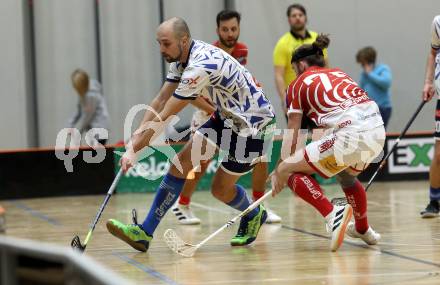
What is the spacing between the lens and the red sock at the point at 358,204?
5.68 m

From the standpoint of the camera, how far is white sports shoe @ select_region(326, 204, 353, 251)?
210 inches

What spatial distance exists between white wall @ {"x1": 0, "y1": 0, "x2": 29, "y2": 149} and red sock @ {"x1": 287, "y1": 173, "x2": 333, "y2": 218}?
7349 millimetres

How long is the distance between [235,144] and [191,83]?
1.96ft

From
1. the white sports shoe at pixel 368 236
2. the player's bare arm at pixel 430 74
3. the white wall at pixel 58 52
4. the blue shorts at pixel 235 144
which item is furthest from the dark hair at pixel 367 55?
the white sports shoe at pixel 368 236

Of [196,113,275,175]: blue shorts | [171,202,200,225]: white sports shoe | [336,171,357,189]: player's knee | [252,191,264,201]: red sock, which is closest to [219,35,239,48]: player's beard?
[252,191,264,201]: red sock

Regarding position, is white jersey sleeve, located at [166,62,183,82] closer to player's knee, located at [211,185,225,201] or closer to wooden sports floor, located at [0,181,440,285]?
player's knee, located at [211,185,225,201]

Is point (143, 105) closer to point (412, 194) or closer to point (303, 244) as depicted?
point (412, 194)

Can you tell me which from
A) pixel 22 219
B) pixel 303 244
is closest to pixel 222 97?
pixel 303 244

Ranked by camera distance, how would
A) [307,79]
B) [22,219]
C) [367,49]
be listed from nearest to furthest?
[307,79] → [22,219] → [367,49]

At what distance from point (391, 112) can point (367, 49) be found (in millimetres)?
1193

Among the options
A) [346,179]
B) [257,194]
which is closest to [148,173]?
[257,194]

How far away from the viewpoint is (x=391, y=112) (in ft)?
41.8

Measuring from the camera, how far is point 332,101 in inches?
216

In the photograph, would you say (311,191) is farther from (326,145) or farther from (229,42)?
(229,42)
